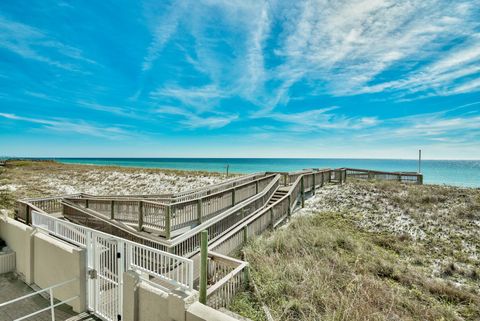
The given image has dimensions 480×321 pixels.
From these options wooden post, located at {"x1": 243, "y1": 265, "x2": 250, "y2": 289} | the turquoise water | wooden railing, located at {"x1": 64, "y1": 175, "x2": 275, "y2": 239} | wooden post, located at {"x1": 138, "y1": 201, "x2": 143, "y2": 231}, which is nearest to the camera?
wooden post, located at {"x1": 243, "y1": 265, "x2": 250, "y2": 289}

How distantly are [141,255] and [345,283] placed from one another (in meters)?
4.50

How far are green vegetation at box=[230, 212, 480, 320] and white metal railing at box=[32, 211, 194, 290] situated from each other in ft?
5.20

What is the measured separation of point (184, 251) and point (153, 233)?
1620 millimetres

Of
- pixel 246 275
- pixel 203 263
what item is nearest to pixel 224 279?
pixel 246 275

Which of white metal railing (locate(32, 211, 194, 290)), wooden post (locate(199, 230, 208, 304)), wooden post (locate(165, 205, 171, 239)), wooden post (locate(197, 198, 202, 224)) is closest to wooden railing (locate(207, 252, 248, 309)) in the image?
wooden post (locate(199, 230, 208, 304))

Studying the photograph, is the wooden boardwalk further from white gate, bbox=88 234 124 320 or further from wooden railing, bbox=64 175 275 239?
white gate, bbox=88 234 124 320

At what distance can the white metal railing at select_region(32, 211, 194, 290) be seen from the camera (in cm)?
382

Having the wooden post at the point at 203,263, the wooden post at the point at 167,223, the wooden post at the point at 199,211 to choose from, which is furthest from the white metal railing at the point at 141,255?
the wooden post at the point at 199,211

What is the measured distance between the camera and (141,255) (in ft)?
14.7

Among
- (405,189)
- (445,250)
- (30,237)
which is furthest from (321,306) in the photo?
(405,189)

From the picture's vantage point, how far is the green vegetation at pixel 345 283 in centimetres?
441

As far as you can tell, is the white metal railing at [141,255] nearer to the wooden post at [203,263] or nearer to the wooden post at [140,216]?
the wooden post at [203,263]

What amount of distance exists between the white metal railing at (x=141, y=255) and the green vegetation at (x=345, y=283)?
1.58 m

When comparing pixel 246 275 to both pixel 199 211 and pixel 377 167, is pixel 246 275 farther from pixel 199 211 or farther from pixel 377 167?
pixel 377 167
